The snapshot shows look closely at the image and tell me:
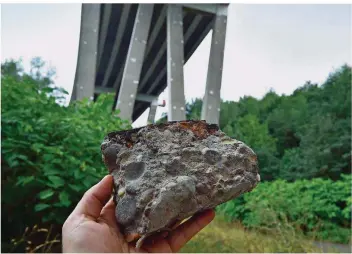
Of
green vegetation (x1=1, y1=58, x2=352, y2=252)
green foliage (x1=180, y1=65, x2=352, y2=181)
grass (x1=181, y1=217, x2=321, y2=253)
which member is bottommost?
grass (x1=181, y1=217, x2=321, y2=253)

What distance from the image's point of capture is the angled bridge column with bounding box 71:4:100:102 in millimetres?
4539

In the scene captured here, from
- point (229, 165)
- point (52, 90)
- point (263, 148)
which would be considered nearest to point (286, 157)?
point (263, 148)

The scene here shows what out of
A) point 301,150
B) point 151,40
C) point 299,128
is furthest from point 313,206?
point 151,40

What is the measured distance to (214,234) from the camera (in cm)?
383

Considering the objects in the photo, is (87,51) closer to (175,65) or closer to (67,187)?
(175,65)

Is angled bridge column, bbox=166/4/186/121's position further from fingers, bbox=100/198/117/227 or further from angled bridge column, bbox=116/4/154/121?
fingers, bbox=100/198/117/227

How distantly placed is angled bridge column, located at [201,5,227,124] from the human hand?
3.59m

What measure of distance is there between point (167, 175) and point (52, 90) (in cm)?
195

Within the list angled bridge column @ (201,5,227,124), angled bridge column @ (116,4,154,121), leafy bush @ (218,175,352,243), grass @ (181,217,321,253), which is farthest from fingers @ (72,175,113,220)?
leafy bush @ (218,175,352,243)

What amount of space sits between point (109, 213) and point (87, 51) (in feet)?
12.3

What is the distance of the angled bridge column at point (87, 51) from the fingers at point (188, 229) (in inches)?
139

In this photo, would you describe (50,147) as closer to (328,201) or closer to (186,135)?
(186,135)

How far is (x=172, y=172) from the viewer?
106 centimetres

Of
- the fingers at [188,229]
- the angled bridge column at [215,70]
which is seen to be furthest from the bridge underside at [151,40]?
the fingers at [188,229]
